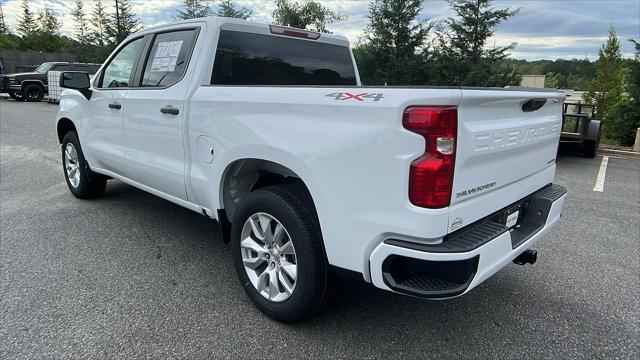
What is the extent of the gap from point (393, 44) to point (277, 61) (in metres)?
17.5

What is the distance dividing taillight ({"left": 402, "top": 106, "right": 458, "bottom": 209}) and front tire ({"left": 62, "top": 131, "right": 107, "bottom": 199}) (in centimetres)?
433

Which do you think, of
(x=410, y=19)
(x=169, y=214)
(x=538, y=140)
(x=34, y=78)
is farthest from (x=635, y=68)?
(x=34, y=78)

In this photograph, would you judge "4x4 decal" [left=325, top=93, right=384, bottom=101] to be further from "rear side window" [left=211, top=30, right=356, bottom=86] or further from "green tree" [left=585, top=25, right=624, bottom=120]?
"green tree" [left=585, top=25, right=624, bottom=120]

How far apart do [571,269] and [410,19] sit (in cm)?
1795

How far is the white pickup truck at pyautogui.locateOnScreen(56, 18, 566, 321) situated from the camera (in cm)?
204

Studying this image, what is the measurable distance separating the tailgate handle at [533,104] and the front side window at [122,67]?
3327 mm

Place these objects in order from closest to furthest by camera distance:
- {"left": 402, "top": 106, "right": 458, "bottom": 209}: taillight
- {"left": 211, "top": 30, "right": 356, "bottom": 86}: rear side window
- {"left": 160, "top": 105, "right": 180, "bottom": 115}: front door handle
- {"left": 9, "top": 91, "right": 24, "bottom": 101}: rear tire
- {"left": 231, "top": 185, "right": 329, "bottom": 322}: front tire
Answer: {"left": 402, "top": 106, "right": 458, "bottom": 209}: taillight < {"left": 231, "top": 185, "right": 329, "bottom": 322}: front tire < {"left": 160, "top": 105, "right": 180, "bottom": 115}: front door handle < {"left": 211, "top": 30, "right": 356, "bottom": 86}: rear side window < {"left": 9, "top": 91, "right": 24, "bottom": 101}: rear tire

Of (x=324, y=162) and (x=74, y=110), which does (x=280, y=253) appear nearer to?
(x=324, y=162)

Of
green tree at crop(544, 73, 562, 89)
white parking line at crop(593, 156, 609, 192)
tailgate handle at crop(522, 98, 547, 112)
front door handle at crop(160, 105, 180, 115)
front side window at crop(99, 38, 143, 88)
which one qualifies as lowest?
white parking line at crop(593, 156, 609, 192)

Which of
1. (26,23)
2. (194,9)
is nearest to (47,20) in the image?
(26,23)

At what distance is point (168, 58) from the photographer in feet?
12.1

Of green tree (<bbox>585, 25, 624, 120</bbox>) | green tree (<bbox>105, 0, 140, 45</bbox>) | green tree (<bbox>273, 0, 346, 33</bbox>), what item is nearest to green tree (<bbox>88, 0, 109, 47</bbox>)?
green tree (<bbox>105, 0, 140, 45</bbox>)

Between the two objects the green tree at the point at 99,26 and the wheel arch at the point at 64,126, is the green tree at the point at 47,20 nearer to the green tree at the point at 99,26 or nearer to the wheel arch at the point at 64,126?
the green tree at the point at 99,26

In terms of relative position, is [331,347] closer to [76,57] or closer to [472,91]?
[472,91]
